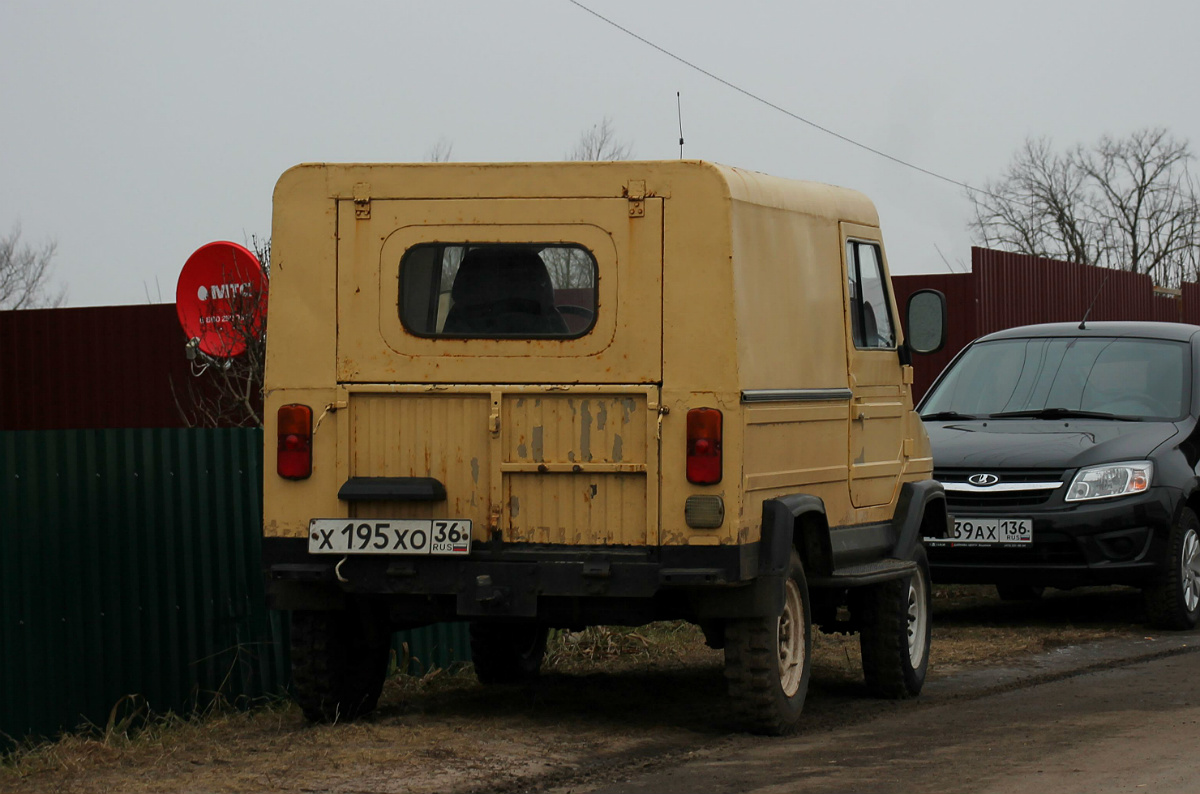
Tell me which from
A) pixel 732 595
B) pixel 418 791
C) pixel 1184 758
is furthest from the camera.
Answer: pixel 732 595

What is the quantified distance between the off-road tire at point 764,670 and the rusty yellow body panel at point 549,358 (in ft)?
1.48

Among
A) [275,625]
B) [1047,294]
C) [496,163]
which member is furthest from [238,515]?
[1047,294]

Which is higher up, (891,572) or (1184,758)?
(891,572)

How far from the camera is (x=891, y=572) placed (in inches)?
308

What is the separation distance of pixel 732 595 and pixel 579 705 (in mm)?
1451

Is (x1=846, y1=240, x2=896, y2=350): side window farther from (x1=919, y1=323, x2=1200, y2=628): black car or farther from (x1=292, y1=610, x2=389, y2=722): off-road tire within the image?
(x1=292, y1=610, x2=389, y2=722): off-road tire

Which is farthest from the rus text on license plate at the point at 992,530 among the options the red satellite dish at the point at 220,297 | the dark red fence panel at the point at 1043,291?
the red satellite dish at the point at 220,297

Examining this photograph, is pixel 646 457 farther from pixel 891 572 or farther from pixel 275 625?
pixel 275 625

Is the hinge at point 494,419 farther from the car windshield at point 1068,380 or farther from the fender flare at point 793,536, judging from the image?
the car windshield at point 1068,380

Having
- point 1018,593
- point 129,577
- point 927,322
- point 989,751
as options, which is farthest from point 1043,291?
point 989,751

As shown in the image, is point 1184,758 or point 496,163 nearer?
point 1184,758

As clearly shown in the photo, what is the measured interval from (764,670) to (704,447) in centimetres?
98

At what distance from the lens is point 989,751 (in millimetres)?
6598

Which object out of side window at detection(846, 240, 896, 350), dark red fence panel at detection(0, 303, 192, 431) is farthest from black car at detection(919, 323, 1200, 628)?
dark red fence panel at detection(0, 303, 192, 431)
